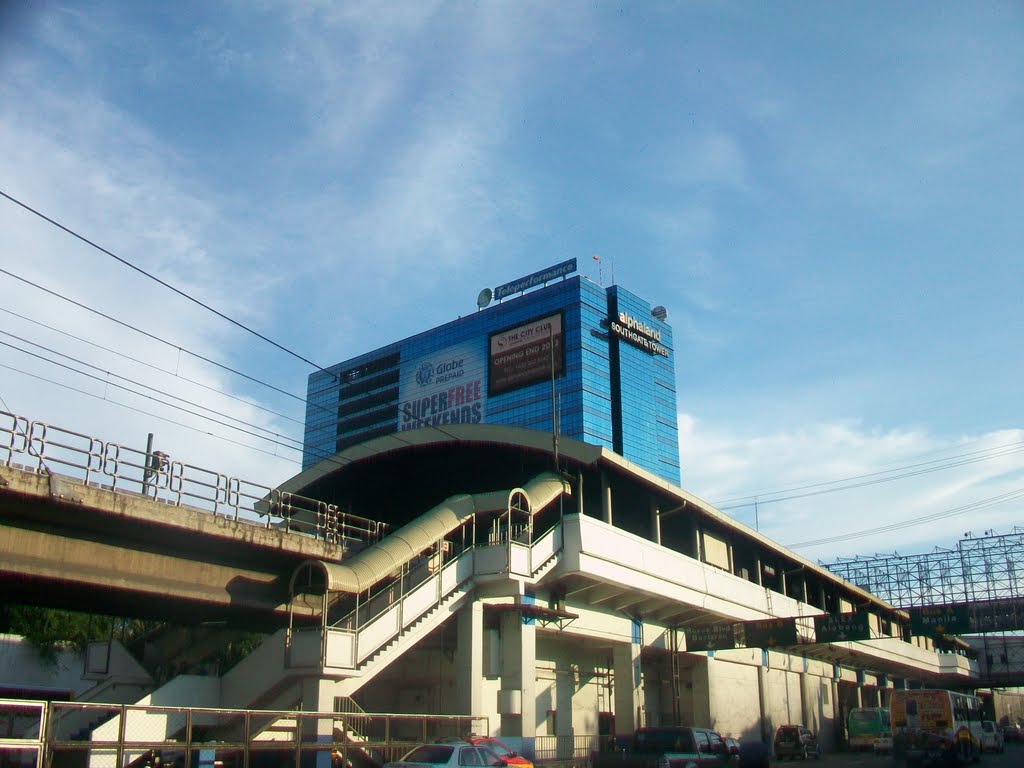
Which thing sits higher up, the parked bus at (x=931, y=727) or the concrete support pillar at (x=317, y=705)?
the concrete support pillar at (x=317, y=705)

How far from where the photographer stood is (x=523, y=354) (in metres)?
143

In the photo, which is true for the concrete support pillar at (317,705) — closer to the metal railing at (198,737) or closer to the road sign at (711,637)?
the metal railing at (198,737)

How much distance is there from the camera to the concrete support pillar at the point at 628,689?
3716cm

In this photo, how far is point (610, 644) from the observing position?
3953cm

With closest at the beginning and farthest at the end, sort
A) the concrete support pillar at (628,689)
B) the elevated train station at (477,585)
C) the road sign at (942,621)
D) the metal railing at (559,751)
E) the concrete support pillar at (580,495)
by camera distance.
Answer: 1. the elevated train station at (477,585)
2. the metal railing at (559,751)
3. the concrete support pillar at (580,495)
4. the concrete support pillar at (628,689)
5. the road sign at (942,621)

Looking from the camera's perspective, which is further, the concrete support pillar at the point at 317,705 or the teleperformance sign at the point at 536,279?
the teleperformance sign at the point at 536,279

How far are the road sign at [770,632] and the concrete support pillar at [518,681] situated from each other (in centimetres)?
1409

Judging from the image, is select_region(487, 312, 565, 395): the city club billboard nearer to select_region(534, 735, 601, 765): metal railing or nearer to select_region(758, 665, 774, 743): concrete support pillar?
select_region(758, 665, 774, 743): concrete support pillar

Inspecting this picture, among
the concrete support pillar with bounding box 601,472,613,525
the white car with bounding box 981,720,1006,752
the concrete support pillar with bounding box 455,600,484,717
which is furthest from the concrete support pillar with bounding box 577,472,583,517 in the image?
the white car with bounding box 981,720,1006,752

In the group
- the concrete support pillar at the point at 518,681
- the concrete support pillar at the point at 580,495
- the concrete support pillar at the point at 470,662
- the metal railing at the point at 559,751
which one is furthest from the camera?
the concrete support pillar at the point at 580,495

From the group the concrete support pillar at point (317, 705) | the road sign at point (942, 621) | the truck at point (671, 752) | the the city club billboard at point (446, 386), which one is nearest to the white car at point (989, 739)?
the road sign at point (942, 621)

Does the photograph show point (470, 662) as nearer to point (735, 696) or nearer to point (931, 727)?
point (931, 727)

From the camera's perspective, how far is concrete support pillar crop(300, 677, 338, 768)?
78.2 ft

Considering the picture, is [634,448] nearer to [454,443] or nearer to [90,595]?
[454,443]
